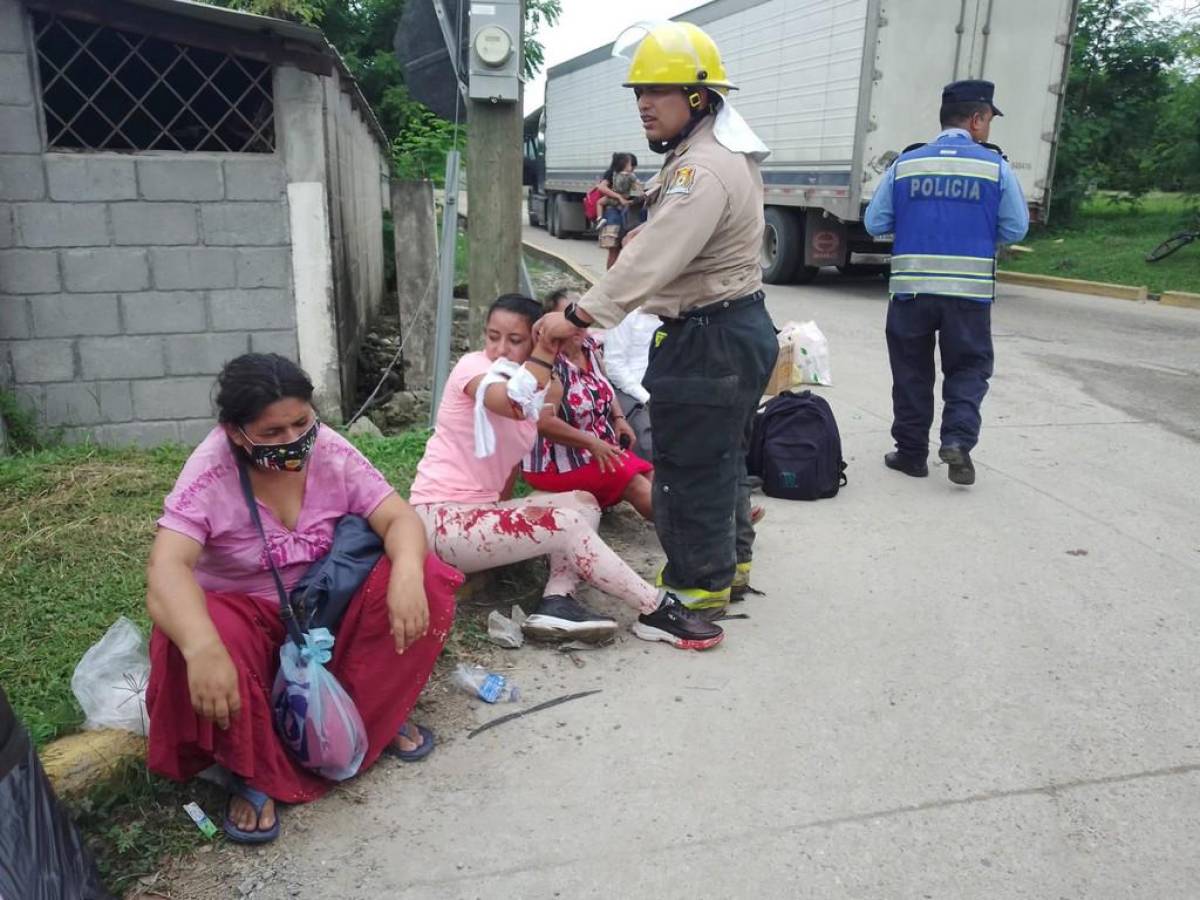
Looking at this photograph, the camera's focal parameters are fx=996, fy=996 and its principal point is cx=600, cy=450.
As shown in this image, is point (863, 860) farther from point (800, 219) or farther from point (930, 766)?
point (800, 219)

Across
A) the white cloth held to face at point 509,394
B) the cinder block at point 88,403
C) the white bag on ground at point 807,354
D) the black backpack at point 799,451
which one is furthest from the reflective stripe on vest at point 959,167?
the cinder block at point 88,403

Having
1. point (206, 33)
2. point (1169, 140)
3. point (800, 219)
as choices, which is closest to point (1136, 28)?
point (1169, 140)

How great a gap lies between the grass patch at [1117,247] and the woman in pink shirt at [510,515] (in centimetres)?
1182

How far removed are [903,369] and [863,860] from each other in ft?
11.0

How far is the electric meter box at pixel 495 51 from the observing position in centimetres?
434

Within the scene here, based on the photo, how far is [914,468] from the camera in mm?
5355

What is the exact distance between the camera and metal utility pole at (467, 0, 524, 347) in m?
4.36

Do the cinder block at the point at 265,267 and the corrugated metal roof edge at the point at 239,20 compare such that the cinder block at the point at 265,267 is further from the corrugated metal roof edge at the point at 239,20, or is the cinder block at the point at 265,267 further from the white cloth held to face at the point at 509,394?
the white cloth held to face at the point at 509,394

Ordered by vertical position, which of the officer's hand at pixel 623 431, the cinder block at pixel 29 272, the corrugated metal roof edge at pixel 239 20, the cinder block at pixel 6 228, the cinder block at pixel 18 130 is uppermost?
the corrugated metal roof edge at pixel 239 20

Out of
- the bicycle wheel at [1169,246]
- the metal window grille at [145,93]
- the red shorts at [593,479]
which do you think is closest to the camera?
the red shorts at [593,479]

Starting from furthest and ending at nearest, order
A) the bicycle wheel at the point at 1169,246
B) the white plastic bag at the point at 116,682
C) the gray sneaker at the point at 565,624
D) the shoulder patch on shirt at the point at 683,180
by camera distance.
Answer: the bicycle wheel at the point at 1169,246 < the gray sneaker at the point at 565,624 < the shoulder patch on shirt at the point at 683,180 < the white plastic bag at the point at 116,682

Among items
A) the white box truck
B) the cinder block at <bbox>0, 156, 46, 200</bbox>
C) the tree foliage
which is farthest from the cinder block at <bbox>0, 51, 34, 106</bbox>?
the tree foliage

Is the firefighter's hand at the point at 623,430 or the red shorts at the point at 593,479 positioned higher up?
the firefighter's hand at the point at 623,430

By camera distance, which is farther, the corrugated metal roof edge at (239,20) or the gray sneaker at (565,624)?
the corrugated metal roof edge at (239,20)
